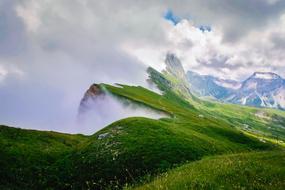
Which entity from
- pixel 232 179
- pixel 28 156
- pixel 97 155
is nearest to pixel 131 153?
pixel 97 155

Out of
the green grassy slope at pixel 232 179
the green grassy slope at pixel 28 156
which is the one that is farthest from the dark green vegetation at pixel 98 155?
the green grassy slope at pixel 232 179

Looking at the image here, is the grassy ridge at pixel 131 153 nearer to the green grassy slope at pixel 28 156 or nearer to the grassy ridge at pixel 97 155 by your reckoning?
the grassy ridge at pixel 97 155

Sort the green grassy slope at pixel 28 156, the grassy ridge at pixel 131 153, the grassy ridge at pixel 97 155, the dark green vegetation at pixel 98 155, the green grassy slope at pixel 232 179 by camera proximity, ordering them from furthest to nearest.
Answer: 1. the grassy ridge at pixel 131 153
2. the grassy ridge at pixel 97 155
3. the dark green vegetation at pixel 98 155
4. the green grassy slope at pixel 28 156
5. the green grassy slope at pixel 232 179

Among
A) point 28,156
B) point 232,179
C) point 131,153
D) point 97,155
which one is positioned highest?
point 131,153

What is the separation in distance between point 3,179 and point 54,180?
607cm

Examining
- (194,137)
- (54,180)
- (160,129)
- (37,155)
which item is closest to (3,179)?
(54,180)

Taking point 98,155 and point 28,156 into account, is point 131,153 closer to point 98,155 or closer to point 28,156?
point 98,155

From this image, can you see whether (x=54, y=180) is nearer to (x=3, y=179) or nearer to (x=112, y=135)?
(x=3, y=179)

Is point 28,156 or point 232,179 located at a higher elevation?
point 232,179

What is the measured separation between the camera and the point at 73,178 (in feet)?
134

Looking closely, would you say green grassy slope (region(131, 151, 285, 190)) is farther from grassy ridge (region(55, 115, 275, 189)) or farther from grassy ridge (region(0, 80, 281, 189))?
grassy ridge (region(55, 115, 275, 189))

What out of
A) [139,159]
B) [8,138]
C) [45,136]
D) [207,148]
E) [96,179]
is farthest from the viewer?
[45,136]

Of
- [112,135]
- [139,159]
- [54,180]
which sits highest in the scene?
[112,135]

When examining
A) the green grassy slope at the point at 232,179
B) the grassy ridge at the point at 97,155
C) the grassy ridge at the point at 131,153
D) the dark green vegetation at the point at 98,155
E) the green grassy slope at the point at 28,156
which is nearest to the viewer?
the green grassy slope at the point at 232,179
